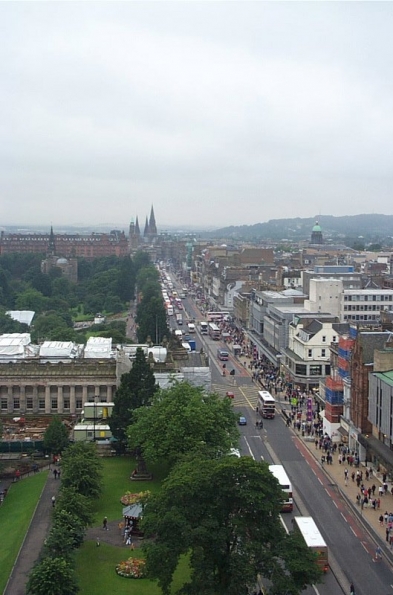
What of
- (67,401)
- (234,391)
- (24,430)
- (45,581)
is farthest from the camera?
(234,391)

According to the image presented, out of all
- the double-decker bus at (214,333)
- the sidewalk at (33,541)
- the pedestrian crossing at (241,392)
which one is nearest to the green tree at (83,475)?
the sidewalk at (33,541)

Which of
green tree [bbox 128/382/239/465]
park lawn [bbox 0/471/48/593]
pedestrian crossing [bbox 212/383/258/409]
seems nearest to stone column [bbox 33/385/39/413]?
pedestrian crossing [bbox 212/383/258/409]

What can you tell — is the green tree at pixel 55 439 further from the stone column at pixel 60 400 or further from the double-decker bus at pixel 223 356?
the double-decker bus at pixel 223 356

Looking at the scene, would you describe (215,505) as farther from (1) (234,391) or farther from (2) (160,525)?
(1) (234,391)

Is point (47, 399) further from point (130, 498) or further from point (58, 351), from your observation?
point (130, 498)

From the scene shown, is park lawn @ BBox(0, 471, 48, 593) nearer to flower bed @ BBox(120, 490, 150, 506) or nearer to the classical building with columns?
flower bed @ BBox(120, 490, 150, 506)

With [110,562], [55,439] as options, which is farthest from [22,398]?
[110,562]

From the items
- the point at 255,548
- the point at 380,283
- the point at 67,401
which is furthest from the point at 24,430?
the point at 380,283
